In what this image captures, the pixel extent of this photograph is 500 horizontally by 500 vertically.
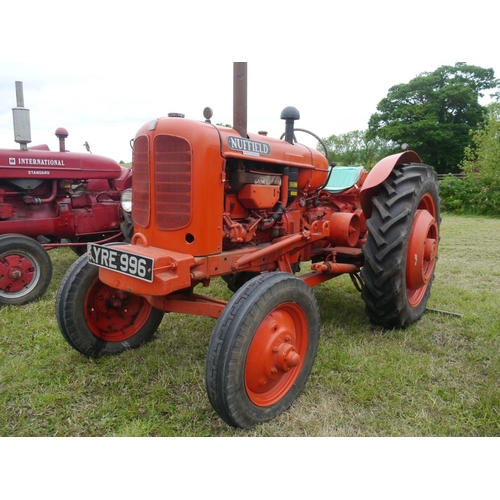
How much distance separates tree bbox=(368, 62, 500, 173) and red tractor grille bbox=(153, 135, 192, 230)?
26.8 metres

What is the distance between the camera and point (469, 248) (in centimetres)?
748

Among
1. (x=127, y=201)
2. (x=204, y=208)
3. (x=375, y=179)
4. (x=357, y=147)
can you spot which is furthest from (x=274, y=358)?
(x=357, y=147)

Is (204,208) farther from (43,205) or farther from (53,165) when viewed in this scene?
(43,205)

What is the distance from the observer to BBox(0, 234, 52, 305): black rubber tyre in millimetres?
4141

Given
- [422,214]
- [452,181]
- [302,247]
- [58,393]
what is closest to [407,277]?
[422,214]

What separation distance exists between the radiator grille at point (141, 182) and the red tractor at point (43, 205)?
2.23m

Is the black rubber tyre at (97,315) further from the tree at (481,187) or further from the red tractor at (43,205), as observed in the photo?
the tree at (481,187)

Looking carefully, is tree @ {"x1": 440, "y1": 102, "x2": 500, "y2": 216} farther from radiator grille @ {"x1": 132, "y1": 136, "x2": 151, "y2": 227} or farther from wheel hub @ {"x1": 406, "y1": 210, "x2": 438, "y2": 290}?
radiator grille @ {"x1": 132, "y1": 136, "x2": 151, "y2": 227}

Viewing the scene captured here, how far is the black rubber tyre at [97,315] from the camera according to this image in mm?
2799

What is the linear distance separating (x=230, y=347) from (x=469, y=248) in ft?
Answer: 22.4

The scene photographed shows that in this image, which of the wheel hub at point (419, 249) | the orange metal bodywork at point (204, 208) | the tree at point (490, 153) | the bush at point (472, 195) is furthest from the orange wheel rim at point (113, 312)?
the tree at point (490, 153)

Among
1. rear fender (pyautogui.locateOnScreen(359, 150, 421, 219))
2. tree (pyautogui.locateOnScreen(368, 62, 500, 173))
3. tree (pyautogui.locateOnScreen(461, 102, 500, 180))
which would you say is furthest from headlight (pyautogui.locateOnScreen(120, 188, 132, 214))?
tree (pyautogui.locateOnScreen(368, 62, 500, 173))

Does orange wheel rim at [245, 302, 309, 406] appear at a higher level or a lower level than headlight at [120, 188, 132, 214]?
lower

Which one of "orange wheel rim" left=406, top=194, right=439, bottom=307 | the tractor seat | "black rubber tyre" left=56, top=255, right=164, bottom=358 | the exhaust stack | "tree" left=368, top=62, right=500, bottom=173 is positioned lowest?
"black rubber tyre" left=56, top=255, right=164, bottom=358
